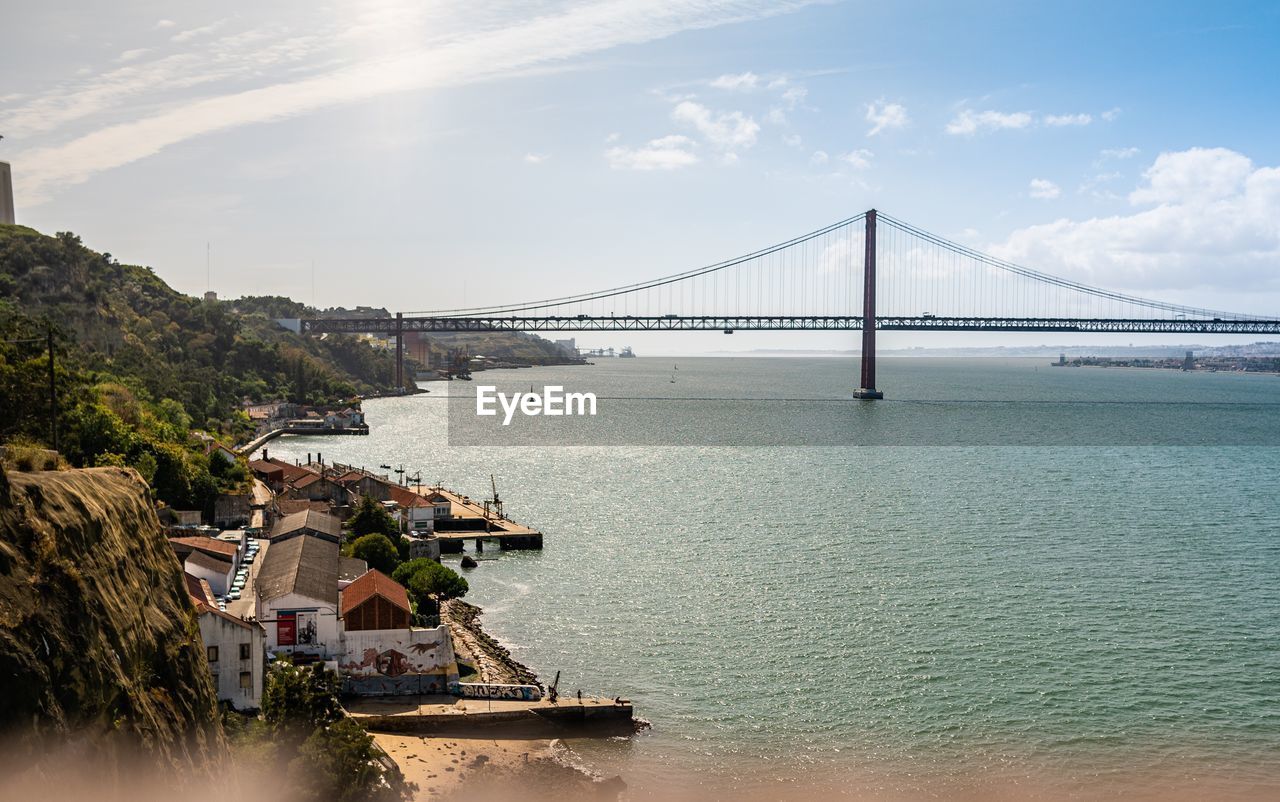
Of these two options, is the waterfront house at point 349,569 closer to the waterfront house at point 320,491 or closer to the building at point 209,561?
the building at point 209,561

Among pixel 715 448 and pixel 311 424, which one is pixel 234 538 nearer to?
pixel 715 448

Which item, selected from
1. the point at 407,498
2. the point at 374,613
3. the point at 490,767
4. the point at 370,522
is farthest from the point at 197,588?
the point at 407,498

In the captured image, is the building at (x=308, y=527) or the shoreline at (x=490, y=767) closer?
the shoreline at (x=490, y=767)

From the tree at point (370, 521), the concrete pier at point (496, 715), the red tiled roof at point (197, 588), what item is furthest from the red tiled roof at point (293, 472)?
the concrete pier at point (496, 715)

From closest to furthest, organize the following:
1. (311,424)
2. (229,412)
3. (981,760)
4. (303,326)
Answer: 1. (981,760)
2. (229,412)
3. (311,424)
4. (303,326)

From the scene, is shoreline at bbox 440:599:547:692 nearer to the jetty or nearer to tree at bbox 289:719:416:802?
tree at bbox 289:719:416:802

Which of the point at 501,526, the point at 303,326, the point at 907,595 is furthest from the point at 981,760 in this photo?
the point at 303,326

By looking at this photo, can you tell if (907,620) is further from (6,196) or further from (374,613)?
(6,196)
